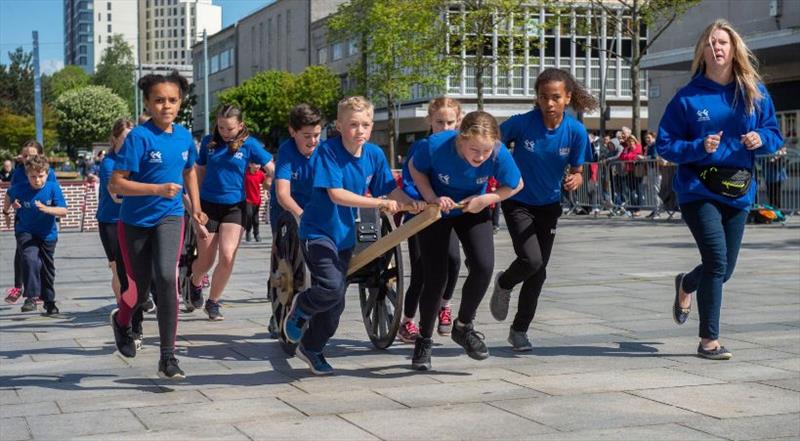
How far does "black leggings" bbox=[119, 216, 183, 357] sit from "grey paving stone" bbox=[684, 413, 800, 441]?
2858 millimetres

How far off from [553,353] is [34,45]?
39.6 m

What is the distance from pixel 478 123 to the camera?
6.65 metres

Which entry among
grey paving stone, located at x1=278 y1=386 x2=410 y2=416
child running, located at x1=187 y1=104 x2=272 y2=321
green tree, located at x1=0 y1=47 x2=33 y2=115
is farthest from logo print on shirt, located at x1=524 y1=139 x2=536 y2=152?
green tree, located at x1=0 y1=47 x2=33 y2=115

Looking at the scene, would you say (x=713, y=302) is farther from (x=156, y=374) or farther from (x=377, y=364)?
(x=156, y=374)

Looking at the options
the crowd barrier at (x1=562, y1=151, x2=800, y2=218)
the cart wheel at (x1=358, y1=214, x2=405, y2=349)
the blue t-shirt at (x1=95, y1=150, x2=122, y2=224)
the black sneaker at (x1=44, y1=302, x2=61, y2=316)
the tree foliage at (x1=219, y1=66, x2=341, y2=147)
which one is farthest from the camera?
the tree foliage at (x1=219, y1=66, x2=341, y2=147)

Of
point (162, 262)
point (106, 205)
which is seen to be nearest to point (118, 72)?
point (106, 205)

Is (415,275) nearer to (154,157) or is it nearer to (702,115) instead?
(154,157)

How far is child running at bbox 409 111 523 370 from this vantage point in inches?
263

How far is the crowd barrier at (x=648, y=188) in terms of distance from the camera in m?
22.6

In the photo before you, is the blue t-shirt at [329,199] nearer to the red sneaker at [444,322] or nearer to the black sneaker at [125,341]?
the black sneaker at [125,341]

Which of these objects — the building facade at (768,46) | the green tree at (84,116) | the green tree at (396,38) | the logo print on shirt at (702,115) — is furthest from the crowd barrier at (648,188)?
the green tree at (84,116)

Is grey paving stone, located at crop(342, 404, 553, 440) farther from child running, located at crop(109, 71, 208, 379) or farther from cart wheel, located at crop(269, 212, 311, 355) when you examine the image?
cart wheel, located at crop(269, 212, 311, 355)

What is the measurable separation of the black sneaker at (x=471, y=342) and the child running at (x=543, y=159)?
0.61 m

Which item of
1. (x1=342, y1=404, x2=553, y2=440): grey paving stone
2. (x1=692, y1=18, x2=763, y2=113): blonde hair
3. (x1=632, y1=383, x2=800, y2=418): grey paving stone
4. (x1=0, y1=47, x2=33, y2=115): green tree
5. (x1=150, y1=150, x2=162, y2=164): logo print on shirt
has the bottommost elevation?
(x1=342, y1=404, x2=553, y2=440): grey paving stone
